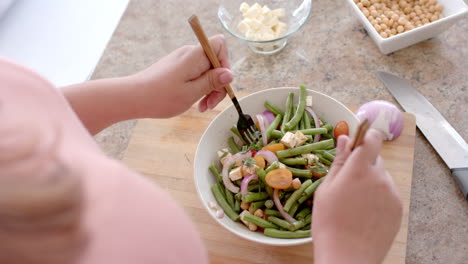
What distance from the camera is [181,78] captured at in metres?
1.04

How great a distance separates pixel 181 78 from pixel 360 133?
495mm

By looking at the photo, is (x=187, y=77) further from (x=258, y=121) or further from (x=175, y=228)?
(x=175, y=228)

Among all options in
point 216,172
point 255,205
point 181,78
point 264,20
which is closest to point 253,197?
point 255,205

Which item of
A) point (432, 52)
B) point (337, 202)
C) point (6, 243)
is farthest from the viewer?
point (432, 52)

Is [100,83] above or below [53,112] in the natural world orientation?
below

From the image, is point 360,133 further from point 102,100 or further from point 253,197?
point 102,100

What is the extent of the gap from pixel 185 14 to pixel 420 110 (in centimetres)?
93

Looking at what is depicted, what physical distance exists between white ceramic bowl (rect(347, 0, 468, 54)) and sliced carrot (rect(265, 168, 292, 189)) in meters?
0.60

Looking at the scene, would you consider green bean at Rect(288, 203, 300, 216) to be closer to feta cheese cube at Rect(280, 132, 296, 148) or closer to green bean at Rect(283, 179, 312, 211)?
green bean at Rect(283, 179, 312, 211)

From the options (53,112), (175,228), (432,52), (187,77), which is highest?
(53,112)

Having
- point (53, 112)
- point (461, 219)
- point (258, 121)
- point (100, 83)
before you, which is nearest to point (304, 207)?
point (258, 121)

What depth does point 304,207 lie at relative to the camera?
1049mm

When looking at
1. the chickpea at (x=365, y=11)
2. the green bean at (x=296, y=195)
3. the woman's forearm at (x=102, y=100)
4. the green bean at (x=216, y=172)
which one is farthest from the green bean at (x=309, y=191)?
the chickpea at (x=365, y=11)

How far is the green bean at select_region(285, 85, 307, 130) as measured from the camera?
1136mm
